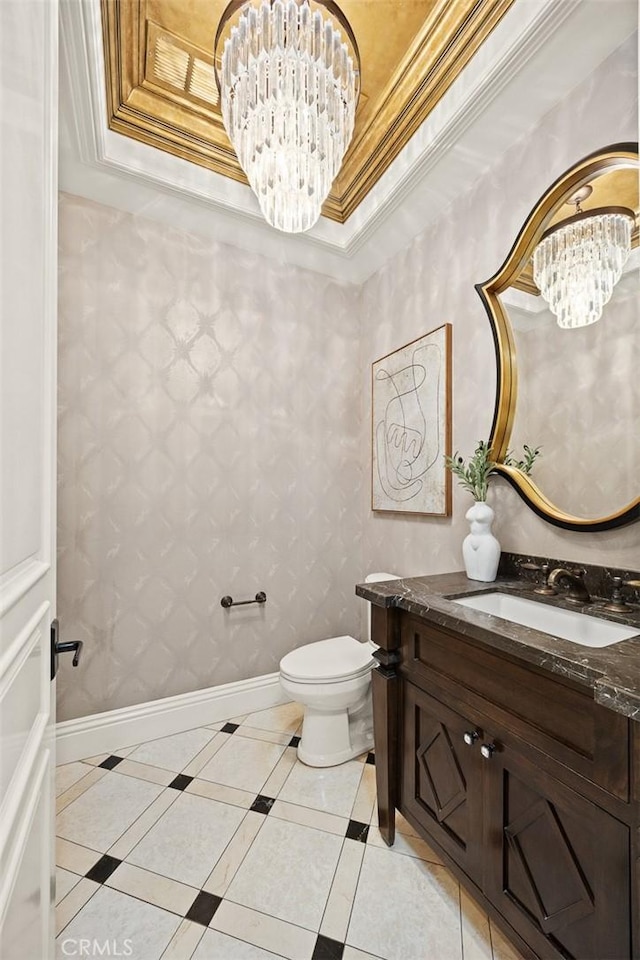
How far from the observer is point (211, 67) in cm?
170

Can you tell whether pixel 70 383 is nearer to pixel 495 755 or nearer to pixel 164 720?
pixel 164 720

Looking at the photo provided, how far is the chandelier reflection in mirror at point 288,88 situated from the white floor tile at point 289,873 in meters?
2.30

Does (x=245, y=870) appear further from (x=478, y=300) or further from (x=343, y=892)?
(x=478, y=300)

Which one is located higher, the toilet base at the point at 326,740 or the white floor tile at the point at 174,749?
the toilet base at the point at 326,740

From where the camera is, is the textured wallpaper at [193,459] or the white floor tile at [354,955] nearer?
the white floor tile at [354,955]

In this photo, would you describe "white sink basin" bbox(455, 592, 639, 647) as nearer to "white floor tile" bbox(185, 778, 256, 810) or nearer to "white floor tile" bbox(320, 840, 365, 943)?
"white floor tile" bbox(320, 840, 365, 943)

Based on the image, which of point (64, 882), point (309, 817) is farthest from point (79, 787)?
point (309, 817)

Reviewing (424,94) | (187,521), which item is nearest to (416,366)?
(424,94)

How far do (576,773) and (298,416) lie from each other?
6.76 ft

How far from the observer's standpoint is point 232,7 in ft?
4.21

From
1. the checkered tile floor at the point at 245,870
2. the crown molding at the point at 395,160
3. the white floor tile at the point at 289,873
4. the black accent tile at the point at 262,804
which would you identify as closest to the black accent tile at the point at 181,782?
the checkered tile floor at the point at 245,870

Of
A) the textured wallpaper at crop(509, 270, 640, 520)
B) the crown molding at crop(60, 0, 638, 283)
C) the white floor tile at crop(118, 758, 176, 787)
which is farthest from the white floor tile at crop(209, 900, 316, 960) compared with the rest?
the crown molding at crop(60, 0, 638, 283)

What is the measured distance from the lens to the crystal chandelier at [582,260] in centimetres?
133

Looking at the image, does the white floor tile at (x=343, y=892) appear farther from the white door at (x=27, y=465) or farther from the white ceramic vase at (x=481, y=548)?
the white ceramic vase at (x=481, y=548)
